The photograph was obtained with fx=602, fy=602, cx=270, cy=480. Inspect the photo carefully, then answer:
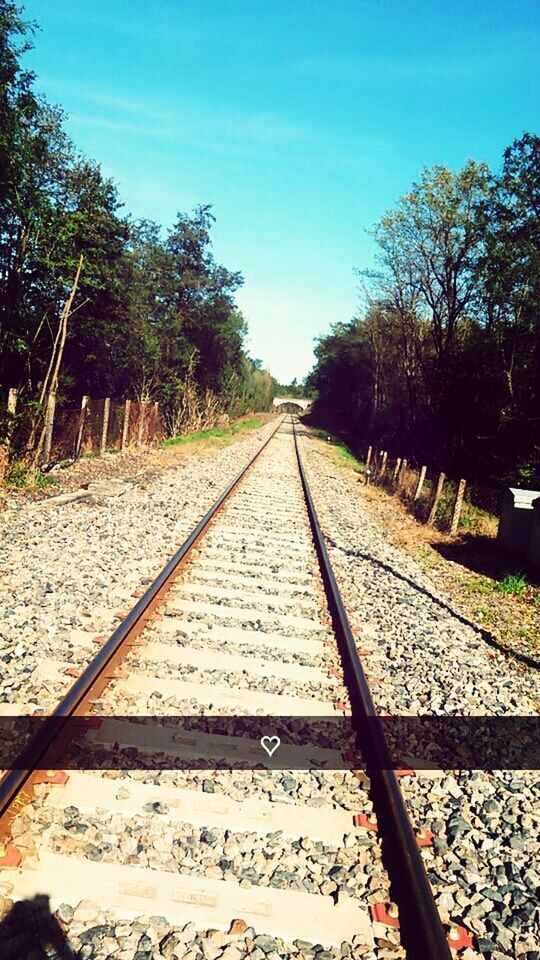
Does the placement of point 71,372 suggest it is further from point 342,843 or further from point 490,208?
point 342,843

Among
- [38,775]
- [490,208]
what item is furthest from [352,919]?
[490,208]

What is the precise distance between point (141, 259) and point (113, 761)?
27237 millimetres

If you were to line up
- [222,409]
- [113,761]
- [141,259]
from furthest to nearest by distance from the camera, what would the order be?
[222,409] → [141,259] → [113,761]

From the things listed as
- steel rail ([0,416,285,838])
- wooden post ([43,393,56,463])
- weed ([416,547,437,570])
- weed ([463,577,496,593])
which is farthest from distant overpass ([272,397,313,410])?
steel rail ([0,416,285,838])

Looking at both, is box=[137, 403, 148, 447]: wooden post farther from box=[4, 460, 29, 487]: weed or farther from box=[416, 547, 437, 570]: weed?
box=[416, 547, 437, 570]: weed

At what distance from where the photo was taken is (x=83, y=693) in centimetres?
372

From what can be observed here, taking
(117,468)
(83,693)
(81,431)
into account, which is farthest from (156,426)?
(83,693)

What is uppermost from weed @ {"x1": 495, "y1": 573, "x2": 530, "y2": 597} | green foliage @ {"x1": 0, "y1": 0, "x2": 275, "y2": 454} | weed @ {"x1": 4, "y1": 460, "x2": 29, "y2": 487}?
green foliage @ {"x1": 0, "y1": 0, "x2": 275, "y2": 454}

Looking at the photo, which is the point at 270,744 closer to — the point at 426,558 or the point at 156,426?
the point at 426,558

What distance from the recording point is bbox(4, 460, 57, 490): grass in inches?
420

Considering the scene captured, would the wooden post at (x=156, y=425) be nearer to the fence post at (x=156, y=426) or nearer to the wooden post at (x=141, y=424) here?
the fence post at (x=156, y=426)

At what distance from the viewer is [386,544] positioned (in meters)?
10.6

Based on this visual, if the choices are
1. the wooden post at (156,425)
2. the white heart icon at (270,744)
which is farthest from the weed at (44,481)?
the wooden post at (156,425)
